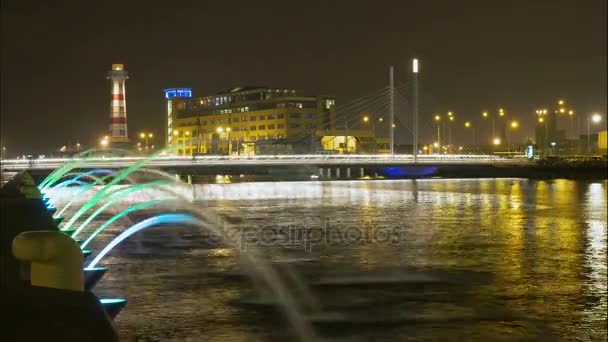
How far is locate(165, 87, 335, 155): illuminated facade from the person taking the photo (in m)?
136

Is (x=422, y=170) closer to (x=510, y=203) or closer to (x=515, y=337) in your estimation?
(x=510, y=203)

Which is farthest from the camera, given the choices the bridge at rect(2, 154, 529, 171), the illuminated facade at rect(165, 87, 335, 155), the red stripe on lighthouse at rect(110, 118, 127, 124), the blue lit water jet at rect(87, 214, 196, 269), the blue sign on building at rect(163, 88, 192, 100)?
the blue sign on building at rect(163, 88, 192, 100)

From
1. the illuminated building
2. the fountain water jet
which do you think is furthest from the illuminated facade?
the fountain water jet

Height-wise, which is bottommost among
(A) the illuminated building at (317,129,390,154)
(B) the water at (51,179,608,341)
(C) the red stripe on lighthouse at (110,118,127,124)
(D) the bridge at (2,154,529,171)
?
(B) the water at (51,179,608,341)

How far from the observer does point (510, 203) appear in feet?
137

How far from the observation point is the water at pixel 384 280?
1093 cm

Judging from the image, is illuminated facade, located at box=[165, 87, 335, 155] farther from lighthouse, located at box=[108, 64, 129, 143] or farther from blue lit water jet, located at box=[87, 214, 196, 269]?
blue lit water jet, located at box=[87, 214, 196, 269]

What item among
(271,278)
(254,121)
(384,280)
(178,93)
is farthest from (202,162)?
(178,93)

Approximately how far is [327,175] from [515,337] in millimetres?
87782

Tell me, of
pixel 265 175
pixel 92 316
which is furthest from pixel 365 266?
pixel 265 175

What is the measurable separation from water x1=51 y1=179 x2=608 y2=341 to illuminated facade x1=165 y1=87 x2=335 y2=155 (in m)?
101

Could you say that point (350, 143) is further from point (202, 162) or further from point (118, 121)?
point (202, 162)

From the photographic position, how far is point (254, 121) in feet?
505

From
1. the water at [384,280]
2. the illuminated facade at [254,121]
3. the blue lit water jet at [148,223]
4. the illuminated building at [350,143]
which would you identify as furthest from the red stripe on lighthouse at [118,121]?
the water at [384,280]
